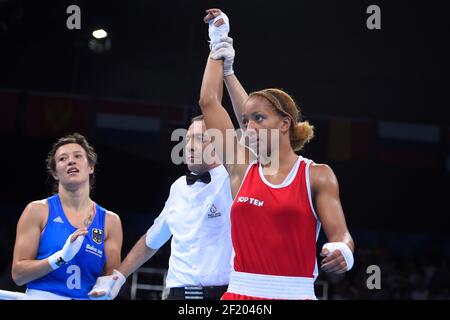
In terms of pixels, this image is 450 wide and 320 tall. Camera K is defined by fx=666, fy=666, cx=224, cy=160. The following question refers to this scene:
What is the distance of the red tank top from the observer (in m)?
2.54

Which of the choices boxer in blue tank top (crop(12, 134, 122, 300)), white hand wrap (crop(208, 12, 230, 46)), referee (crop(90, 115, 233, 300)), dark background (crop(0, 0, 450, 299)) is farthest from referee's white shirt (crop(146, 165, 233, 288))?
dark background (crop(0, 0, 450, 299))

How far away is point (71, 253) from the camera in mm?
3180

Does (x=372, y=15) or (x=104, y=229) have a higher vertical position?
(x=372, y=15)

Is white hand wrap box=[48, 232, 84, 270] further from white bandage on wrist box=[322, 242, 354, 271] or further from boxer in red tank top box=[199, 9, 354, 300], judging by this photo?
white bandage on wrist box=[322, 242, 354, 271]

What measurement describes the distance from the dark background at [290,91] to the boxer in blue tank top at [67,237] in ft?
17.9

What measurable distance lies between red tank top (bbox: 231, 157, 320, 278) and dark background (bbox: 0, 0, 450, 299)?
21.1ft

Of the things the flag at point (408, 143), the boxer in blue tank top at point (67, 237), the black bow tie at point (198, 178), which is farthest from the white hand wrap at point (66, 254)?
the flag at point (408, 143)

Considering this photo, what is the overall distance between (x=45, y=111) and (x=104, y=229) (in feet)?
20.3

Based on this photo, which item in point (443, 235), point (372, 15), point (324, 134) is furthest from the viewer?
point (443, 235)

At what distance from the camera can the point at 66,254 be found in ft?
10.4

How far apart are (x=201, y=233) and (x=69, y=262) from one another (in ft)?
2.33

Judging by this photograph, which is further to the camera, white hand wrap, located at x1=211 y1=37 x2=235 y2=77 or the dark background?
the dark background
